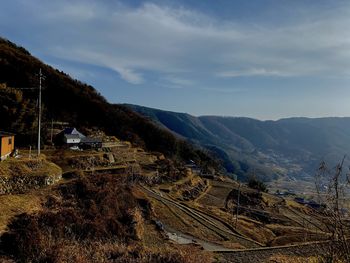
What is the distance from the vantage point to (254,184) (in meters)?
66.6

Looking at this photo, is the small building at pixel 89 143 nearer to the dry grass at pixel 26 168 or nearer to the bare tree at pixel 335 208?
the dry grass at pixel 26 168

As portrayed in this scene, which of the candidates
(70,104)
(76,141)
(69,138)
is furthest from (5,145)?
(70,104)

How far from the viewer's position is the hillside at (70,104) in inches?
2319

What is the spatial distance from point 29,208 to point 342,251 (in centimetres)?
1916

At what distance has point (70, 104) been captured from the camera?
6962 cm

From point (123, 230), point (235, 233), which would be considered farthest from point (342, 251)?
point (235, 233)

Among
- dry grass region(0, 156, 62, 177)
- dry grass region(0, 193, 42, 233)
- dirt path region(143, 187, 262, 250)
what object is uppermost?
dry grass region(0, 156, 62, 177)

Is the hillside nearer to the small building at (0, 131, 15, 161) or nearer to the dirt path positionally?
the small building at (0, 131, 15, 161)

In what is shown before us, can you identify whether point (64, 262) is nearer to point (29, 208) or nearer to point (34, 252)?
point (34, 252)

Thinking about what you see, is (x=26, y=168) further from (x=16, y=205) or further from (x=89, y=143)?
(x=89, y=143)

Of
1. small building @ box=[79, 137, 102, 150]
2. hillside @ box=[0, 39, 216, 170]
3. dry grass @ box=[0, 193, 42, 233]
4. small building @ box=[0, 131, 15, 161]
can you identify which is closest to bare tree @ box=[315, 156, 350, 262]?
dry grass @ box=[0, 193, 42, 233]

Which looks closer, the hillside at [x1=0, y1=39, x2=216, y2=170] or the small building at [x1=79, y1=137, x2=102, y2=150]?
the small building at [x1=79, y1=137, x2=102, y2=150]

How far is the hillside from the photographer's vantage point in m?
58.9

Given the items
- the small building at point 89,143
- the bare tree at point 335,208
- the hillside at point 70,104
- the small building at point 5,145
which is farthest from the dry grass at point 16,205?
the hillside at point 70,104
